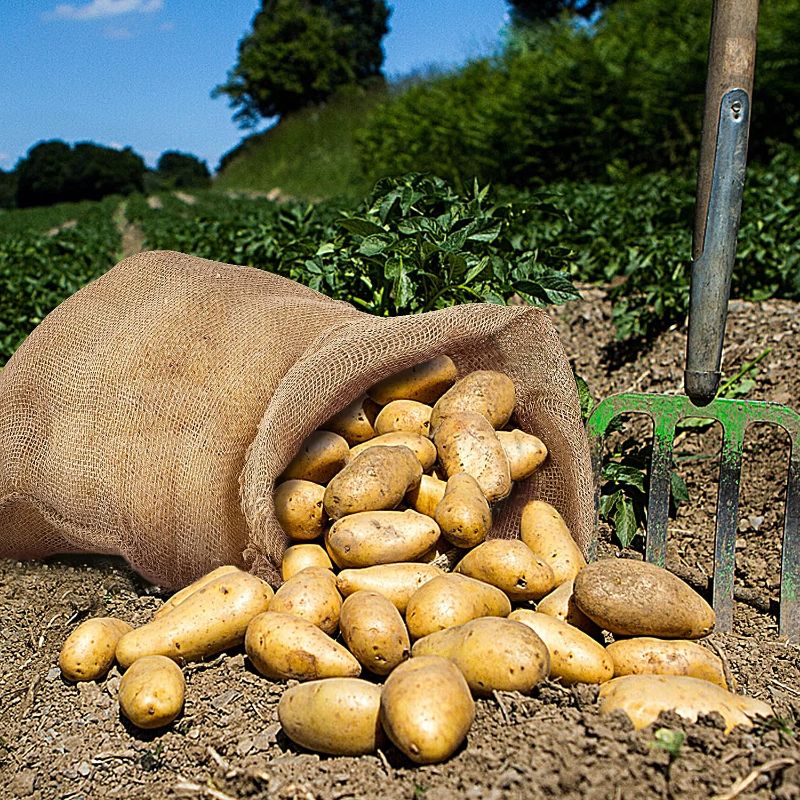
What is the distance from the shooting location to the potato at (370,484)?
7.28ft

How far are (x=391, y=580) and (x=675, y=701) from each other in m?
0.72

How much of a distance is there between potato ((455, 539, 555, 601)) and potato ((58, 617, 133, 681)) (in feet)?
2.98

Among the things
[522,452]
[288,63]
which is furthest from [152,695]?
[288,63]

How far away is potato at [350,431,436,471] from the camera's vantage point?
7.99 feet

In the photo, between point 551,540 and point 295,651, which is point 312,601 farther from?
point 551,540

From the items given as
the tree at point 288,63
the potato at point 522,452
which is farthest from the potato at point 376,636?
the tree at point 288,63

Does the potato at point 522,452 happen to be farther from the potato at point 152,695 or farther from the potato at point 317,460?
the potato at point 152,695

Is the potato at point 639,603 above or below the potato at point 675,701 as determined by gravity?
above

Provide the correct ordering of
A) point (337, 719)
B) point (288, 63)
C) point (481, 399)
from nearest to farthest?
1. point (337, 719)
2. point (481, 399)
3. point (288, 63)

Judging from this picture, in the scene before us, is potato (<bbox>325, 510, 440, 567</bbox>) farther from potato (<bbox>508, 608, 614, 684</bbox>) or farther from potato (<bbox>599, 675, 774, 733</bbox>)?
potato (<bbox>599, 675, 774, 733</bbox>)

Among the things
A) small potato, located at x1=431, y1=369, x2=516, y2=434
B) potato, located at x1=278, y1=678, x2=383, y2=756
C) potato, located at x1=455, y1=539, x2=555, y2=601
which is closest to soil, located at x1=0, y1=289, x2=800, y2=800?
potato, located at x1=278, y1=678, x2=383, y2=756

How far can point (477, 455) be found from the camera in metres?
2.41

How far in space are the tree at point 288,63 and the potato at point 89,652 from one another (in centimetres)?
5165

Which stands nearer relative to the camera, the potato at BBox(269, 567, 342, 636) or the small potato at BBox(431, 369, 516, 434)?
the potato at BBox(269, 567, 342, 636)
